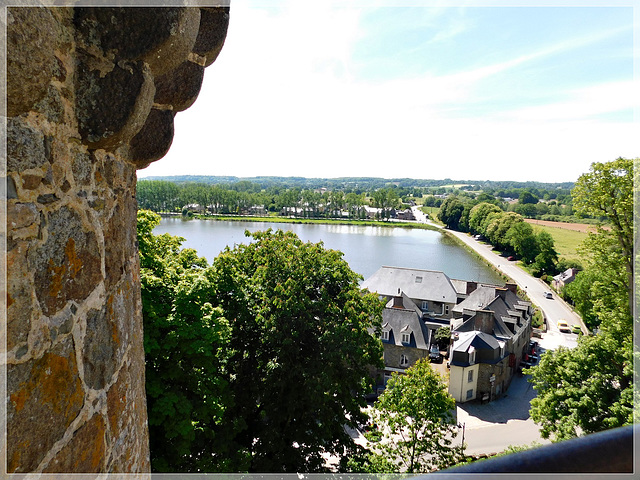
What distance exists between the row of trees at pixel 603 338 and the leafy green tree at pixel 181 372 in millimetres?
10248

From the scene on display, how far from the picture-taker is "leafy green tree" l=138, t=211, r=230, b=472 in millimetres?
8305

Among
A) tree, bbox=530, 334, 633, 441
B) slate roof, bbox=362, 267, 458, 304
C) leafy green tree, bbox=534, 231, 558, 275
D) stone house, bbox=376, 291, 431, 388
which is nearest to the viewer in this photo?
tree, bbox=530, 334, 633, 441

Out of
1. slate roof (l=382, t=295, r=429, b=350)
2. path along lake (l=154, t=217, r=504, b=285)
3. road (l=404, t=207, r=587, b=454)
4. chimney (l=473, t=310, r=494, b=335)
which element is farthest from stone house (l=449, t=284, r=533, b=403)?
path along lake (l=154, t=217, r=504, b=285)

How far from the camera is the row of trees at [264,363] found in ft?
28.8

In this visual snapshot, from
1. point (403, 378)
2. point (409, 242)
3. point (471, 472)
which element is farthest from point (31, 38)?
point (409, 242)

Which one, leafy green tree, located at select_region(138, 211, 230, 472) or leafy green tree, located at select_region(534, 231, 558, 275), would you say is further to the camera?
leafy green tree, located at select_region(534, 231, 558, 275)

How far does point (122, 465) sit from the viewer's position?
1923mm

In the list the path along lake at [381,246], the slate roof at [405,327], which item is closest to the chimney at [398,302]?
the slate roof at [405,327]

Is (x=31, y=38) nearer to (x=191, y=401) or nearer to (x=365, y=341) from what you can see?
(x=191, y=401)

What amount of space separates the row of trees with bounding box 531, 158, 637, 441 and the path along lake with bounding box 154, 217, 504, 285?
24.5 meters

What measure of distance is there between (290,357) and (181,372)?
10.3ft

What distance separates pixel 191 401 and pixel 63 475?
26.3 ft

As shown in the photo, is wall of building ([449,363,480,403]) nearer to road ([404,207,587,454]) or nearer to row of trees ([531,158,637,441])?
road ([404,207,587,454])

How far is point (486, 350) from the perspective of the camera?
23.2 m
